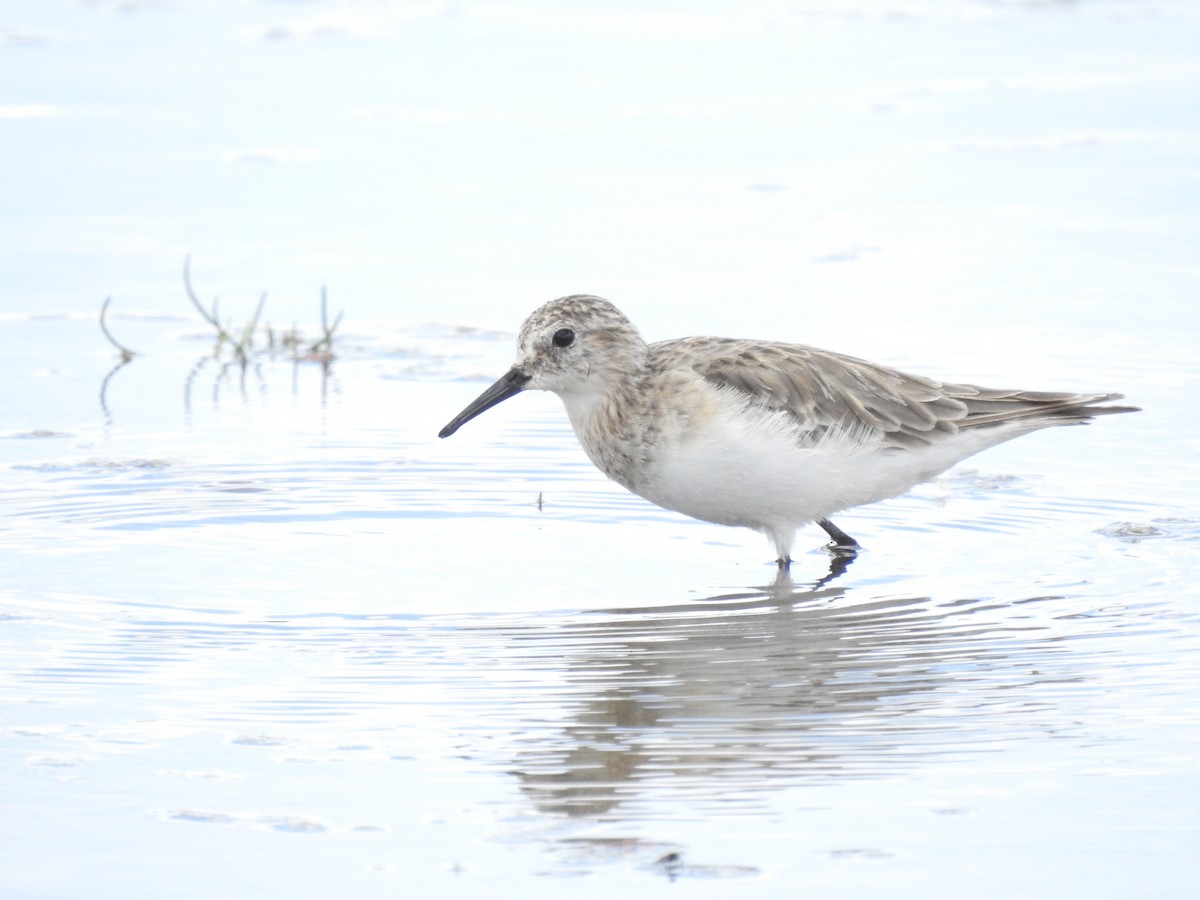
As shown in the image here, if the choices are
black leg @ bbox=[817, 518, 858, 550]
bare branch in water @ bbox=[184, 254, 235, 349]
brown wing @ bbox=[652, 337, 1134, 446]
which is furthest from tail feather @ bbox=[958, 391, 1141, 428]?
bare branch in water @ bbox=[184, 254, 235, 349]

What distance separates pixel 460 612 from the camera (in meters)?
6.79

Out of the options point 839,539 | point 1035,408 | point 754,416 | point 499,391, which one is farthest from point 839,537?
point 499,391

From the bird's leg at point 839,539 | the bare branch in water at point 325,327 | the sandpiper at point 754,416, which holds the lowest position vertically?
the bird's leg at point 839,539

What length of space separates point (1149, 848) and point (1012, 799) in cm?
40

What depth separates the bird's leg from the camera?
780 centimetres

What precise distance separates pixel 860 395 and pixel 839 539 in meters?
0.59

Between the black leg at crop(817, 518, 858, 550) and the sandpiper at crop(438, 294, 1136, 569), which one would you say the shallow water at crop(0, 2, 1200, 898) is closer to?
the black leg at crop(817, 518, 858, 550)

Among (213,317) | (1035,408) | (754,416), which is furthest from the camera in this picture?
(213,317)

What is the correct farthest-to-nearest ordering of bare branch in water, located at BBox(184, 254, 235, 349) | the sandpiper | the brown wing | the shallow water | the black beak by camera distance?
bare branch in water, located at BBox(184, 254, 235, 349) → the black beak → the brown wing → the sandpiper → the shallow water

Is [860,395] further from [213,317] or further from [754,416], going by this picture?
[213,317]

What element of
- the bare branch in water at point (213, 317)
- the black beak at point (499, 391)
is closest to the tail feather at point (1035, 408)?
the black beak at point (499, 391)

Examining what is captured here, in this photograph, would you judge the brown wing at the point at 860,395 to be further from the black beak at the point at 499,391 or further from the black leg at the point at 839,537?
the black beak at the point at 499,391

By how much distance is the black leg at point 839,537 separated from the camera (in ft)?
25.6

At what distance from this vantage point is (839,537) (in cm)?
789
